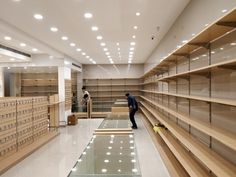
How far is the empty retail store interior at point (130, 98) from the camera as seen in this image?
294cm

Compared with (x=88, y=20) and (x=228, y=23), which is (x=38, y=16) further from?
(x=228, y=23)

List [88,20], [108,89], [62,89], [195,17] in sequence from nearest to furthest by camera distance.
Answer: [195,17]
[88,20]
[62,89]
[108,89]

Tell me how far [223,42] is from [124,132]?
341 cm

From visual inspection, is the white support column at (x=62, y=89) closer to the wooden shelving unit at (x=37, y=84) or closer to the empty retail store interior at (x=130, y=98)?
the empty retail store interior at (x=130, y=98)

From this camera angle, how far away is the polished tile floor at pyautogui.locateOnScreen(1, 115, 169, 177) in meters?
5.09

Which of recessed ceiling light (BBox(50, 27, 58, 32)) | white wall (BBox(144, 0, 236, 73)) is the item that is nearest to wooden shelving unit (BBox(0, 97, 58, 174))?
recessed ceiling light (BBox(50, 27, 58, 32))

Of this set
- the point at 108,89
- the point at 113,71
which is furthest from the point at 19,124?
the point at 113,71

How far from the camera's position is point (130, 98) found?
34.3 ft

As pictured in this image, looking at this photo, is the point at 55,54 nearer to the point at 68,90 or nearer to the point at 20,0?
the point at 68,90

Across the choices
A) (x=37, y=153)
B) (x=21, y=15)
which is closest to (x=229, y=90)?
(x=21, y=15)

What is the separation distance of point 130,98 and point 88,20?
5121 millimetres

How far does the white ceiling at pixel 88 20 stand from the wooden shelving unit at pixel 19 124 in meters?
1.93

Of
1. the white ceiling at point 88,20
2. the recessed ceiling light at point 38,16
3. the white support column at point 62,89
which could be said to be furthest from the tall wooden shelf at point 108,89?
the recessed ceiling light at point 38,16

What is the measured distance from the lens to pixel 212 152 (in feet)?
10.6
